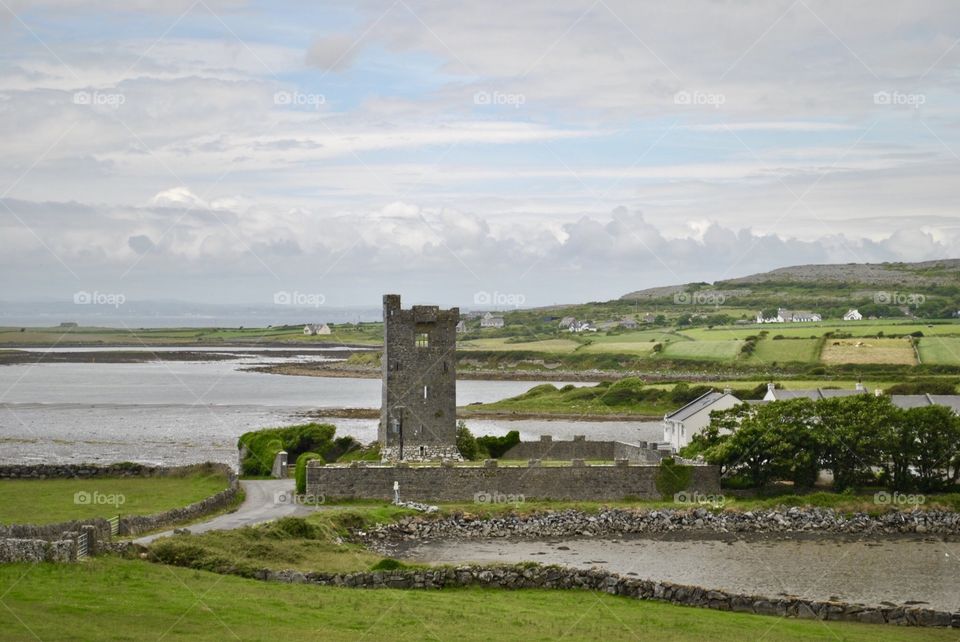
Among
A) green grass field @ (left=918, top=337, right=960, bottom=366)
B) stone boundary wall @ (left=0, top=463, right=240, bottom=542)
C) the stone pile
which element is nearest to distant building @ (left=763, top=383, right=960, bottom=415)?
the stone pile

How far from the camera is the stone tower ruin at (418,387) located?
5181cm

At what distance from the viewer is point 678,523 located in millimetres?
45875

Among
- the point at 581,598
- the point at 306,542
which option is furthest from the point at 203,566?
the point at 581,598

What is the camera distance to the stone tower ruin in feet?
170

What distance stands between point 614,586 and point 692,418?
29.6 metres

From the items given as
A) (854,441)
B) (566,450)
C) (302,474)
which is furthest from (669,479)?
(302,474)

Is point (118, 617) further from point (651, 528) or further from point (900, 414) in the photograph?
point (900, 414)

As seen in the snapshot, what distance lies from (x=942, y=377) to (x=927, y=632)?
79745mm

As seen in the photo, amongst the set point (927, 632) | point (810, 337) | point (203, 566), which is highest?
point (810, 337)

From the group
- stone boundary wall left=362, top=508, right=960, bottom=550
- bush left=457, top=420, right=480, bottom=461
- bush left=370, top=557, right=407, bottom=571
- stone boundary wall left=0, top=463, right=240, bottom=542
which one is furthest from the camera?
bush left=457, top=420, right=480, bottom=461

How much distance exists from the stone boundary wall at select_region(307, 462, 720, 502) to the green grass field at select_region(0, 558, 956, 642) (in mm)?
15833

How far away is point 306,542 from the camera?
3650 cm

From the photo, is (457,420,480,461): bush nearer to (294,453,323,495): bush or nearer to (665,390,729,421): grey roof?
(294,453,323,495): bush

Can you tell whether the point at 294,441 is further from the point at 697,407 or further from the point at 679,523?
the point at 697,407
